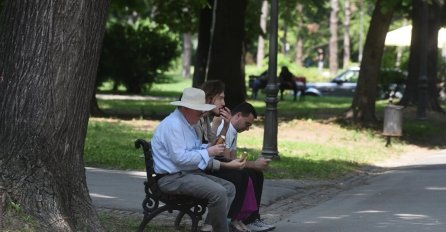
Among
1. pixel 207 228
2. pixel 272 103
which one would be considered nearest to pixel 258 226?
pixel 207 228

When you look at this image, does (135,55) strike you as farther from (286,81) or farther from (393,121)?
(393,121)

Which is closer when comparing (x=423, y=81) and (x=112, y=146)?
(x=112, y=146)

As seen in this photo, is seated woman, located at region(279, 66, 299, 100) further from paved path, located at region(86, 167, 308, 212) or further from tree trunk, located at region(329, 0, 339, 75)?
tree trunk, located at region(329, 0, 339, 75)

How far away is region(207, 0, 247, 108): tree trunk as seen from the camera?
23.2 m

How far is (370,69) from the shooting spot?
23938 millimetres

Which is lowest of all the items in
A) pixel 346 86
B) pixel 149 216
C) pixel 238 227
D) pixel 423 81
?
pixel 346 86

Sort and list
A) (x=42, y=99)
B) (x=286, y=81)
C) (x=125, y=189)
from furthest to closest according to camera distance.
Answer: (x=286, y=81) → (x=125, y=189) → (x=42, y=99)

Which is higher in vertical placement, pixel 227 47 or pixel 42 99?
pixel 227 47

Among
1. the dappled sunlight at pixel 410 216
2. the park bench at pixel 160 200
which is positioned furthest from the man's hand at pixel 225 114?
the dappled sunlight at pixel 410 216

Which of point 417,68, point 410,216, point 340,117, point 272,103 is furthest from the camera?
point 417,68

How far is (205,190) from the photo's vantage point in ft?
26.3

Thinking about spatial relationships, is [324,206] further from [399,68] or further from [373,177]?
[399,68]

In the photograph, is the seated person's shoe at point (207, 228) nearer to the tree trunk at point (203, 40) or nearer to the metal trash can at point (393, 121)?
the metal trash can at point (393, 121)

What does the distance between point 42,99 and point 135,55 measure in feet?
103
